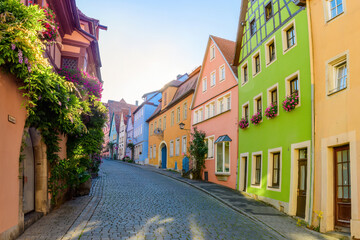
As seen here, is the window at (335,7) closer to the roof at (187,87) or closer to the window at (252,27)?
the window at (252,27)

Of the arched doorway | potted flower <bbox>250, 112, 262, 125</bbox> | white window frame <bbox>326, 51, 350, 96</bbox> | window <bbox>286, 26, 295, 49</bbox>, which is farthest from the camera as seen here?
the arched doorway

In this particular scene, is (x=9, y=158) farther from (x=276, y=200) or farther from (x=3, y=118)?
(x=276, y=200)

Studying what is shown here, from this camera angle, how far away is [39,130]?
872cm

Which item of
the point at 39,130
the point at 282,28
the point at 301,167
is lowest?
the point at 301,167

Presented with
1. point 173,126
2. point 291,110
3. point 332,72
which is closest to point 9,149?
point 332,72

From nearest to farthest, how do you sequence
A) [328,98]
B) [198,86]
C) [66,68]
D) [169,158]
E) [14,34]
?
[14,34]
[328,98]
[66,68]
[198,86]
[169,158]

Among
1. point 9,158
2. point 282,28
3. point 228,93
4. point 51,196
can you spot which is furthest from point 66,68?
point 228,93

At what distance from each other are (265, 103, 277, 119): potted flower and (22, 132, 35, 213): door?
8816 millimetres

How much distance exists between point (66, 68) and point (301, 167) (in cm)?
906

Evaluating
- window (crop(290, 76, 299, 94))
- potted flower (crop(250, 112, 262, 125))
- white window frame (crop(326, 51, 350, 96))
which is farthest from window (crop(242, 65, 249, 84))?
white window frame (crop(326, 51, 350, 96))

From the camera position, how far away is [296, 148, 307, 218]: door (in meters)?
10.7

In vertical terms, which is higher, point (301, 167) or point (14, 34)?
point (14, 34)

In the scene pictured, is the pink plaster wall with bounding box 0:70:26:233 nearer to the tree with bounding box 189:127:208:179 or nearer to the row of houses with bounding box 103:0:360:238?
the row of houses with bounding box 103:0:360:238

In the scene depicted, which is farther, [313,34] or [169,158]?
[169,158]
